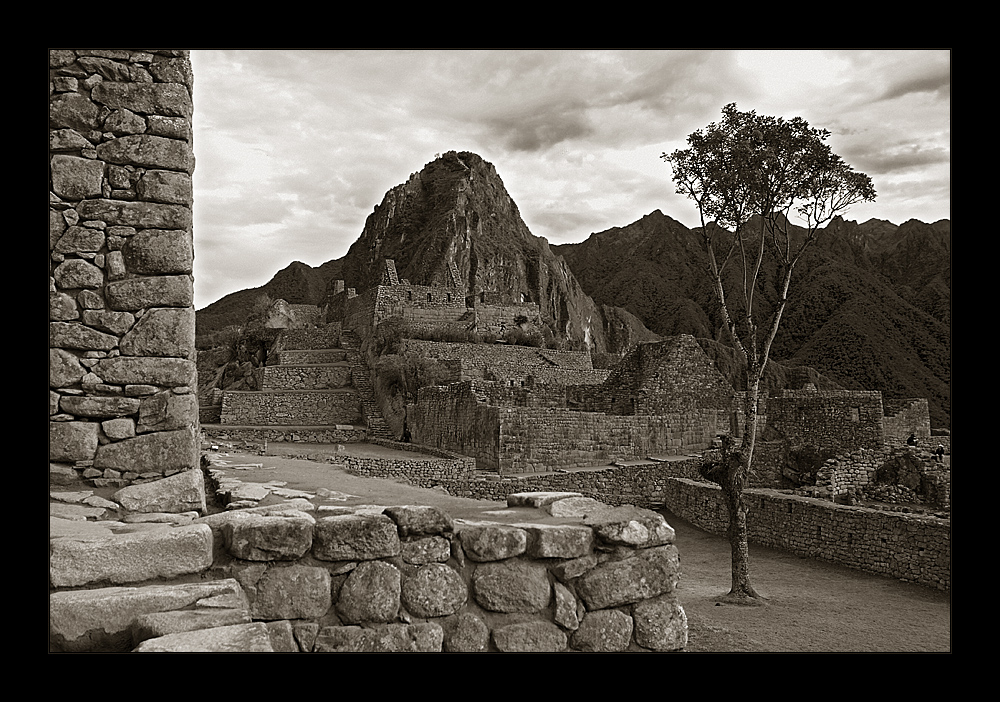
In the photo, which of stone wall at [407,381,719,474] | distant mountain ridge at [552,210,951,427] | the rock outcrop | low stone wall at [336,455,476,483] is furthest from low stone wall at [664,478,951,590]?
the rock outcrop

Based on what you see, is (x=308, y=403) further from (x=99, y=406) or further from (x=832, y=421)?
(x=99, y=406)

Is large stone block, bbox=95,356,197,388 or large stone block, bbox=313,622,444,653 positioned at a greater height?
large stone block, bbox=95,356,197,388

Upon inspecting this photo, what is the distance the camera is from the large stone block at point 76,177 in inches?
151

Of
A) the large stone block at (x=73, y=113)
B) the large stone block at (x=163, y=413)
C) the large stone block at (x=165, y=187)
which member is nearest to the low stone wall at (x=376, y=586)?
the large stone block at (x=163, y=413)

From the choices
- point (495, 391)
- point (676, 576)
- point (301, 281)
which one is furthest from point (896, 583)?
point (301, 281)

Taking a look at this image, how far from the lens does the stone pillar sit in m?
3.82

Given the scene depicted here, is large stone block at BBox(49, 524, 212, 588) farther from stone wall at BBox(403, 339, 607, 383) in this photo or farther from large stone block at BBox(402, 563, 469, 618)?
stone wall at BBox(403, 339, 607, 383)

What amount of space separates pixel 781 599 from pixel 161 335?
27.9 ft

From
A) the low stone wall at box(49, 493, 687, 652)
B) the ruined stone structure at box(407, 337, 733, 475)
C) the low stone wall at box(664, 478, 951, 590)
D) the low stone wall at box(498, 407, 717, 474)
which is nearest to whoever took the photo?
the low stone wall at box(49, 493, 687, 652)

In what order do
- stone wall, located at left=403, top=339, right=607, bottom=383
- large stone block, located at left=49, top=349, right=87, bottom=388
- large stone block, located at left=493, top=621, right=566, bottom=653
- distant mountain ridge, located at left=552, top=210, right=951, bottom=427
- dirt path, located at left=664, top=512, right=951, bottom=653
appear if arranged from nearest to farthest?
large stone block, located at left=493, top=621, right=566, bottom=653 → large stone block, located at left=49, top=349, right=87, bottom=388 → dirt path, located at left=664, top=512, right=951, bottom=653 → stone wall, located at left=403, top=339, right=607, bottom=383 → distant mountain ridge, located at left=552, top=210, right=951, bottom=427

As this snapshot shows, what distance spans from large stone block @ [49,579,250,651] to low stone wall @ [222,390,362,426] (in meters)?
Answer: 20.5

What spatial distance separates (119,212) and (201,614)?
2226mm

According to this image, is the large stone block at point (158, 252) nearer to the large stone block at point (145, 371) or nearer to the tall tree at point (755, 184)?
the large stone block at point (145, 371)

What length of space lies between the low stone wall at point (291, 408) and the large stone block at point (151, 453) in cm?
1948
